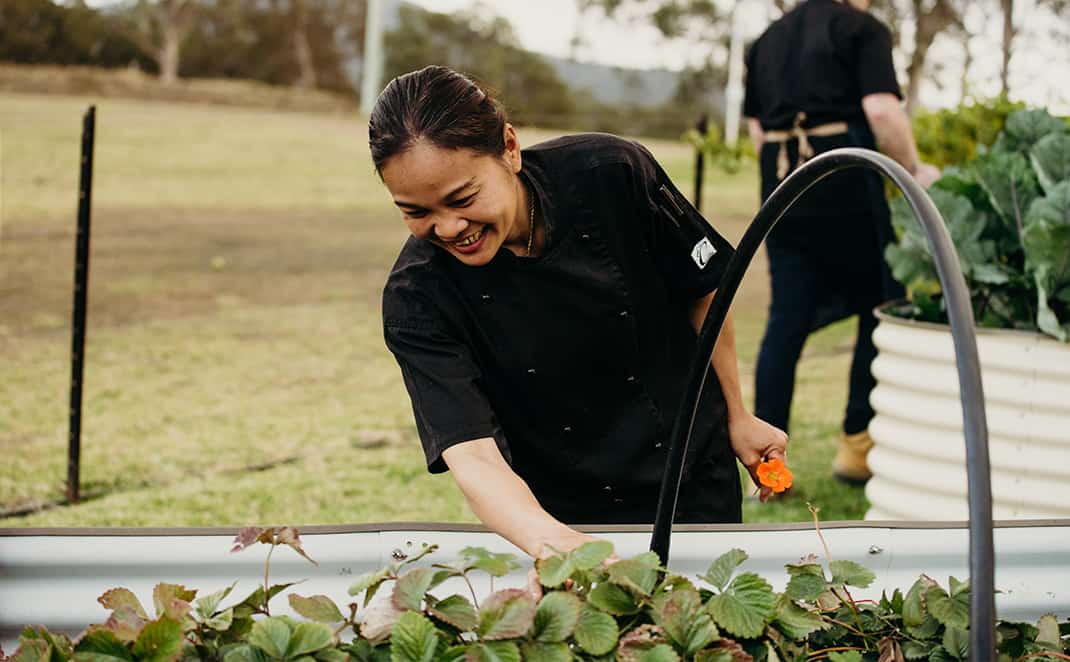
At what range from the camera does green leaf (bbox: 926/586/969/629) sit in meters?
1.16

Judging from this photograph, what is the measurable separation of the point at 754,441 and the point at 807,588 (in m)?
0.83

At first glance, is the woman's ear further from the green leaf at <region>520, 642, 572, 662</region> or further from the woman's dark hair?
the green leaf at <region>520, 642, 572, 662</region>

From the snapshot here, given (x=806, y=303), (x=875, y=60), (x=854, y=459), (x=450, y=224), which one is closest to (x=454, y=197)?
(x=450, y=224)

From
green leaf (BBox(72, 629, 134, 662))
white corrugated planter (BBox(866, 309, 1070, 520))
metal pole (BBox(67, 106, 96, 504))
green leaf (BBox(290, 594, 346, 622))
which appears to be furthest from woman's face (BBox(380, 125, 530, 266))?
metal pole (BBox(67, 106, 96, 504))

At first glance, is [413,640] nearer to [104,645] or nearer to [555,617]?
[555,617]

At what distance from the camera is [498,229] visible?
63.9 inches

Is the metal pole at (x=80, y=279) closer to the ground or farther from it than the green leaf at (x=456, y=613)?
closer to the ground

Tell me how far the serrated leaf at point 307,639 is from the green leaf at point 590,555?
0.21 m

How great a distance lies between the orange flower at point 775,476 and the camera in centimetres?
157

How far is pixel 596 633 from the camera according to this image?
1039 millimetres

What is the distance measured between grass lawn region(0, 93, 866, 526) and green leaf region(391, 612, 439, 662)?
2.81 m

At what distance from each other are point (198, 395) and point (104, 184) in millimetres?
8653

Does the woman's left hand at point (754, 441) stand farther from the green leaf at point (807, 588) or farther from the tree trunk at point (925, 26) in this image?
the tree trunk at point (925, 26)

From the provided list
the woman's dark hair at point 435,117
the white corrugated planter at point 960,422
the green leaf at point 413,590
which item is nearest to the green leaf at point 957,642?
the green leaf at point 413,590
